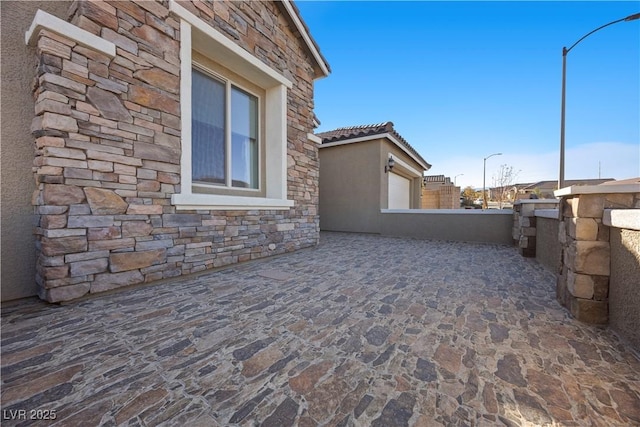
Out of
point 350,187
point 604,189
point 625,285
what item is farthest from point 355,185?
point 625,285

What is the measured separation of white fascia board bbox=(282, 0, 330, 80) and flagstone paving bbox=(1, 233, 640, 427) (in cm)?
542

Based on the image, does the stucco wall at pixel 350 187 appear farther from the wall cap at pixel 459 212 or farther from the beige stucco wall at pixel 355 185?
the wall cap at pixel 459 212

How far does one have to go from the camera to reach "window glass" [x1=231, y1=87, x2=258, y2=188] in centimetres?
460

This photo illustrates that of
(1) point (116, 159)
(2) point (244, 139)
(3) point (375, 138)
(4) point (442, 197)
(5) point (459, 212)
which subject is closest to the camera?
(1) point (116, 159)

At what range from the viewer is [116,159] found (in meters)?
2.76

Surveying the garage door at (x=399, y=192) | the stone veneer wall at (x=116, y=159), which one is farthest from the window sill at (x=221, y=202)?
the garage door at (x=399, y=192)

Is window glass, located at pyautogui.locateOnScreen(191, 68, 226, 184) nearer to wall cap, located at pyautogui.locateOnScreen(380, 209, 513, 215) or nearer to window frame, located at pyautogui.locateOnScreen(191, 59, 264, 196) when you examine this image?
window frame, located at pyautogui.locateOnScreen(191, 59, 264, 196)

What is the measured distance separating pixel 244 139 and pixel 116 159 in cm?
239

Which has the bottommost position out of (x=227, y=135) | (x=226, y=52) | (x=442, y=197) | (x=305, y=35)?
(x=442, y=197)

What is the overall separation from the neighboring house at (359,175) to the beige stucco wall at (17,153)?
760 cm

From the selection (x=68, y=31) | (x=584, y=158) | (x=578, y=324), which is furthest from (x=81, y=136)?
(x=584, y=158)

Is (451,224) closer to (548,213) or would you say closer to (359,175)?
(548,213)

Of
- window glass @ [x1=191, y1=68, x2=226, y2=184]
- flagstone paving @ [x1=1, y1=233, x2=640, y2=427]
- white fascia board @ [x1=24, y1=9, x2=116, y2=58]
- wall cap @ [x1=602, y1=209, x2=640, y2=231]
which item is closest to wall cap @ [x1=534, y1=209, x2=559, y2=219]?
flagstone paving @ [x1=1, y1=233, x2=640, y2=427]

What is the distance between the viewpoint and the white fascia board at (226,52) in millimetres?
3423
